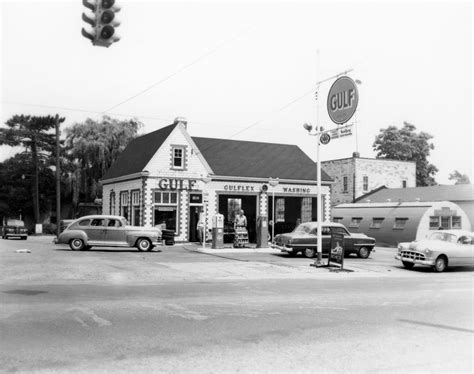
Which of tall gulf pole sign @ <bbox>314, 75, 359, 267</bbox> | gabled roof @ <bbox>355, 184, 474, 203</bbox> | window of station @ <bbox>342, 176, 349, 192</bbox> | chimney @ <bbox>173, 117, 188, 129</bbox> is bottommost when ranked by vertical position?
gabled roof @ <bbox>355, 184, 474, 203</bbox>

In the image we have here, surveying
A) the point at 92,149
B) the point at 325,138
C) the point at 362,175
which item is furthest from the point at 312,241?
the point at 92,149

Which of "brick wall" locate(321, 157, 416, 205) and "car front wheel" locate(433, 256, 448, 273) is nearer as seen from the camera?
"car front wheel" locate(433, 256, 448, 273)

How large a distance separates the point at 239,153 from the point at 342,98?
19.9 m

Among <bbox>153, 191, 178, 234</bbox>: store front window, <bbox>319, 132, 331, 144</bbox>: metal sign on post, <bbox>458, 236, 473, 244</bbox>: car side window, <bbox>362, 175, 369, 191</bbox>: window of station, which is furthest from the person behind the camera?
<bbox>362, 175, 369, 191</bbox>: window of station

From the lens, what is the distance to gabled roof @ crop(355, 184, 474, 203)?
143 ft

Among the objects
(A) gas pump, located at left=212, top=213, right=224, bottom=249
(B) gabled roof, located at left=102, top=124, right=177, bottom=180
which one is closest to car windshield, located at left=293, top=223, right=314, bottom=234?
(A) gas pump, located at left=212, top=213, right=224, bottom=249

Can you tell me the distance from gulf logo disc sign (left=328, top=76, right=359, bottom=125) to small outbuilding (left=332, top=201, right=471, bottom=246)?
61.2 ft

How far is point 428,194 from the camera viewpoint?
44.7 m

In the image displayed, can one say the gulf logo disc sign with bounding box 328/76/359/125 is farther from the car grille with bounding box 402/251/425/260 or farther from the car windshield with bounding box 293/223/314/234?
the car windshield with bounding box 293/223/314/234

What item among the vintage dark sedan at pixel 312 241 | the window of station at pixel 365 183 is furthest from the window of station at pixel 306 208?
the window of station at pixel 365 183

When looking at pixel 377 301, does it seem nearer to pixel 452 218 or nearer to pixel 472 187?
pixel 452 218

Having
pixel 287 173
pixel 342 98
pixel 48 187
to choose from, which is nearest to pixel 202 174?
pixel 287 173

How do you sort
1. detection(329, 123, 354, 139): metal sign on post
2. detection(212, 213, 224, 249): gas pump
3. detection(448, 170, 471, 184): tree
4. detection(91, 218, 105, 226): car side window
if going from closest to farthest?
detection(329, 123, 354, 139): metal sign on post → detection(91, 218, 105, 226): car side window → detection(212, 213, 224, 249): gas pump → detection(448, 170, 471, 184): tree

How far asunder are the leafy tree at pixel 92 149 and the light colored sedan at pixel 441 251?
1411 inches
